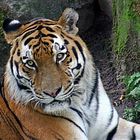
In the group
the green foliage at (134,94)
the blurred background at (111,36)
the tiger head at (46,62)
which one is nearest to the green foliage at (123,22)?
the blurred background at (111,36)

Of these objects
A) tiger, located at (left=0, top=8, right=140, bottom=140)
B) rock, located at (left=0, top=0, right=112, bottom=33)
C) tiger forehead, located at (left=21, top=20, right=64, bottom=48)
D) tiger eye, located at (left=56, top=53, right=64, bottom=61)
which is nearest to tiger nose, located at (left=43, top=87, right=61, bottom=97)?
tiger, located at (left=0, top=8, right=140, bottom=140)

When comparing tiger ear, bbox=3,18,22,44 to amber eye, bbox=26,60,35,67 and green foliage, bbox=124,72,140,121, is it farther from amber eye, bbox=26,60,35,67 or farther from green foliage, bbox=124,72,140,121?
green foliage, bbox=124,72,140,121

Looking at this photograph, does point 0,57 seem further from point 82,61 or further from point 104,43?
point 82,61

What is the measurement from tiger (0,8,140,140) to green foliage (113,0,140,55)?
1.83m

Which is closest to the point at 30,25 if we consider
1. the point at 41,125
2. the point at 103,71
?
the point at 41,125

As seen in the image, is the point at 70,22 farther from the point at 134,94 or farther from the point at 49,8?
the point at 49,8

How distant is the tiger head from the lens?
15.0 feet

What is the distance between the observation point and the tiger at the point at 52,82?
15.0 feet

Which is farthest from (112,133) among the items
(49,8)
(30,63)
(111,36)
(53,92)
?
(49,8)

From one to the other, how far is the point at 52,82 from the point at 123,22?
2674 millimetres

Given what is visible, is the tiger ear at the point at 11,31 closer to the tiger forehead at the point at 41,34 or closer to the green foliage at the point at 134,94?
the tiger forehead at the point at 41,34

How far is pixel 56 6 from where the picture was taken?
830cm

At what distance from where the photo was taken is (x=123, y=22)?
701cm

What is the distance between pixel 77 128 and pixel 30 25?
35.8 inches
